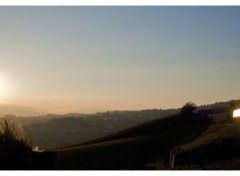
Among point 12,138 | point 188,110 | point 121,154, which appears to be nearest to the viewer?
point 12,138

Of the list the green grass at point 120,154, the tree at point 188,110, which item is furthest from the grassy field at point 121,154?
the tree at point 188,110

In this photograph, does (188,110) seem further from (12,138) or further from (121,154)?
(12,138)

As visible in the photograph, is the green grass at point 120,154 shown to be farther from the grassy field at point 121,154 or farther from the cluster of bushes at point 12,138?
the cluster of bushes at point 12,138

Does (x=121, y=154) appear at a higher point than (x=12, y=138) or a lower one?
lower

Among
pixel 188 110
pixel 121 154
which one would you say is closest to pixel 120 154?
pixel 121 154

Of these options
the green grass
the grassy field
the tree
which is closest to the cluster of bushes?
the grassy field

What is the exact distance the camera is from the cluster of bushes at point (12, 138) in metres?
11.8

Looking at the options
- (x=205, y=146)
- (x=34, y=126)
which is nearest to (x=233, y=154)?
(x=205, y=146)

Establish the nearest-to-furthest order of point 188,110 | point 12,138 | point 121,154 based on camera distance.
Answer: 1. point 12,138
2. point 121,154
3. point 188,110

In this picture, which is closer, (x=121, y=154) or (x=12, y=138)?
(x=12, y=138)

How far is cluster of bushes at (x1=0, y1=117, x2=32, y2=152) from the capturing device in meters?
11.8

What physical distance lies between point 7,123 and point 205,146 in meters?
12.8

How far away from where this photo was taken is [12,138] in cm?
1184

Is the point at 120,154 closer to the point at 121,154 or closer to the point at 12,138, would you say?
the point at 121,154
